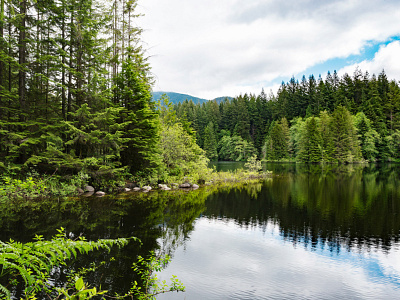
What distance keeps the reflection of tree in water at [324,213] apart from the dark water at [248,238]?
5cm

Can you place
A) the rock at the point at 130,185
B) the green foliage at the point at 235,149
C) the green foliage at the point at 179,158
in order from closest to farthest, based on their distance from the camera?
the rock at the point at 130,185 < the green foliage at the point at 179,158 < the green foliage at the point at 235,149

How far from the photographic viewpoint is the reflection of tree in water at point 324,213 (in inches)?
363

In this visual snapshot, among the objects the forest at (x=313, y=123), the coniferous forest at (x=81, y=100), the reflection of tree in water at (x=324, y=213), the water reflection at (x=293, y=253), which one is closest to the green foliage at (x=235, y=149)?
the forest at (x=313, y=123)

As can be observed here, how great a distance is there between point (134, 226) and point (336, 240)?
784cm

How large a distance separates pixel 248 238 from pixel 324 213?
5629 mm

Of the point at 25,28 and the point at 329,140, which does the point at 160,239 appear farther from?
the point at 329,140

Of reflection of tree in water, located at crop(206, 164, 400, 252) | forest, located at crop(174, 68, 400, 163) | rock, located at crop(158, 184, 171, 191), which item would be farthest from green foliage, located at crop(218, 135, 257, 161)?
rock, located at crop(158, 184, 171, 191)

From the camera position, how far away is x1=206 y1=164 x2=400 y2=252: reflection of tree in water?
9.23 m

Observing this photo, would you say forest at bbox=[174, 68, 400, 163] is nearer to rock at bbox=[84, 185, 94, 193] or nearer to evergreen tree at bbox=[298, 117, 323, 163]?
evergreen tree at bbox=[298, 117, 323, 163]

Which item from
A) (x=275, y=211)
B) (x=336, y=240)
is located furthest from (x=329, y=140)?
(x=336, y=240)

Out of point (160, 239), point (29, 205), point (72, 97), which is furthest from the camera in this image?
point (72, 97)

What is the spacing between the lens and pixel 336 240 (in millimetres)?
8969

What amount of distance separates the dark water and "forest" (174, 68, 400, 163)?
112 feet

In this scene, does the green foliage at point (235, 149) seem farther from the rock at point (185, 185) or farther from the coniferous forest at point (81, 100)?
the rock at point (185, 185)
